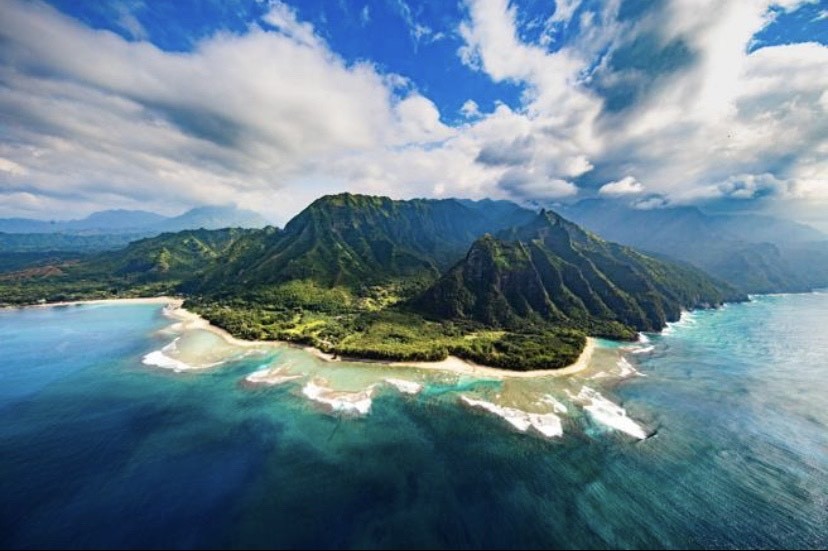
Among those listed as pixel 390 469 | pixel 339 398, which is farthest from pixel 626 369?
pixel 339 398

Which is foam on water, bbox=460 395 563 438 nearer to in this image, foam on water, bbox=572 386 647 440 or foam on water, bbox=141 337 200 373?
foam on water, bbox=572 386 647 440

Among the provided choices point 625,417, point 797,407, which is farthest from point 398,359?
point 797,407

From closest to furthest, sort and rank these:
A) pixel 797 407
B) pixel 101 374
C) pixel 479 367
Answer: pixel 797 407 → pixel 101 374 → pixel 479 367

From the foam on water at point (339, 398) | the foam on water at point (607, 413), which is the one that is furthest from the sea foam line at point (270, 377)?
the foam on water at point (607, 413)

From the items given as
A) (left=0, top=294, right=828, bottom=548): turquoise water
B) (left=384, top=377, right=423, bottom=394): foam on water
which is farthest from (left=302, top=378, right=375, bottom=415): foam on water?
(left=384, top=377, right=423, bottom=394): foam on water

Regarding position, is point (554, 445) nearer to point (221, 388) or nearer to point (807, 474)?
point (807, 474)

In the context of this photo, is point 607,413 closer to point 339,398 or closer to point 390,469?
point 390,469

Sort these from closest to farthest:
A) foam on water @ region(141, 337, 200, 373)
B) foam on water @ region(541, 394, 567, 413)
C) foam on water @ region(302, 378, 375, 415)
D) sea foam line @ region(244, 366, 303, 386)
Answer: foam on water @ region(302, 378, 375, 415) < foam on water @ region(541, 394, 567, 413) < sea foam line @ region(244, 366, 303, 386) < foam on water @ region(141, 337, 200, 373)
